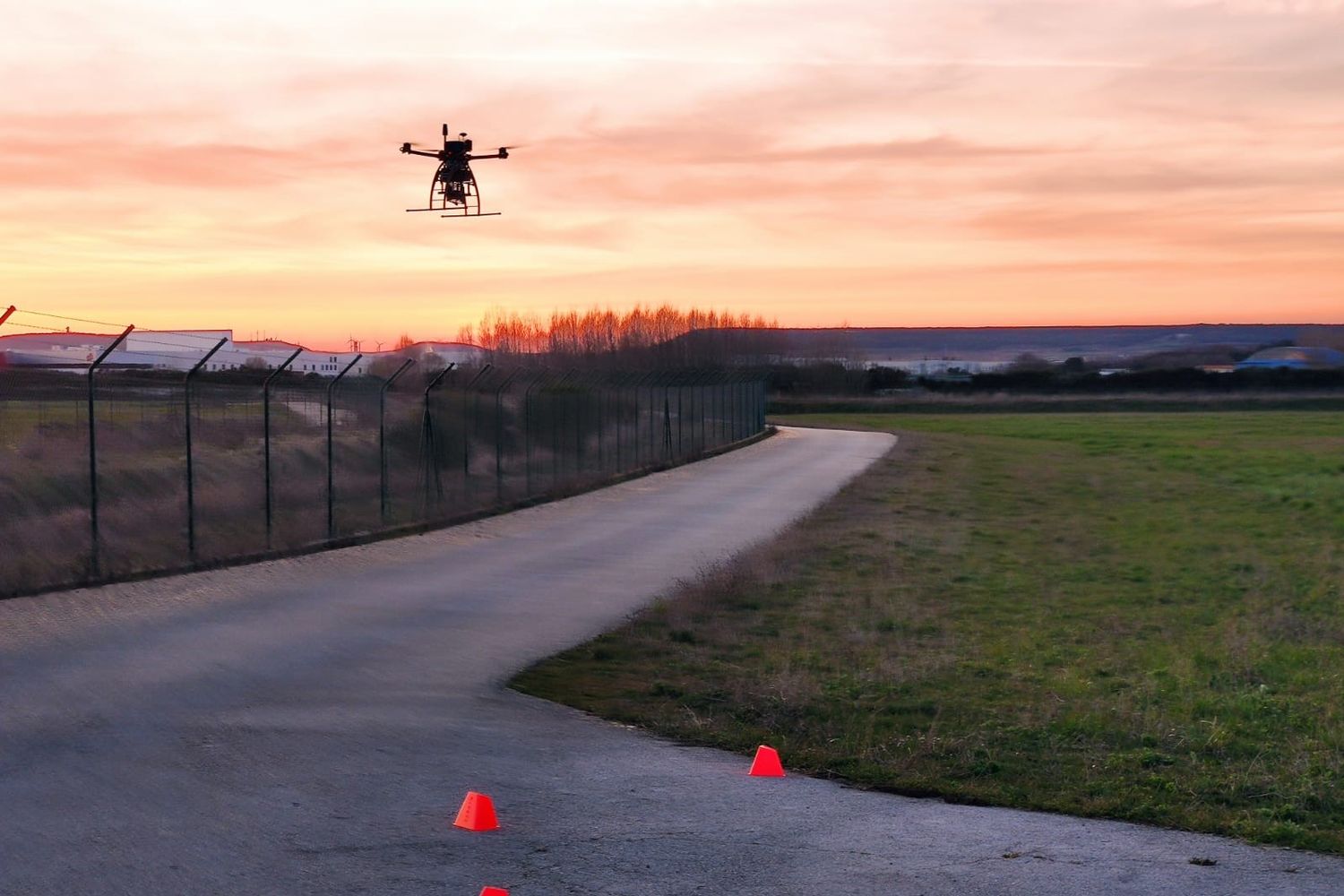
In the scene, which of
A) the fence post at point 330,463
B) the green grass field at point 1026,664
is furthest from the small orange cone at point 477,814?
the fence post at point 330,463

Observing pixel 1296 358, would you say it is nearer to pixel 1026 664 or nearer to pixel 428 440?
pixel 428 440

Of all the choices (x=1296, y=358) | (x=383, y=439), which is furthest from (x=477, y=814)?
(x=1296, y=358)

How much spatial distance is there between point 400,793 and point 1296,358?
116432 mm

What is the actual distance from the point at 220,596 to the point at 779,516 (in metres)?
10.8

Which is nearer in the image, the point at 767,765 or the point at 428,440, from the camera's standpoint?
the point at 767,765

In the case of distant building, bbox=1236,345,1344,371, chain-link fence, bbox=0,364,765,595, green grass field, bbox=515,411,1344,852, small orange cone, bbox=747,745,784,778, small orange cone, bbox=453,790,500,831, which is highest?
distant building, bbox=1236,345,1344,371

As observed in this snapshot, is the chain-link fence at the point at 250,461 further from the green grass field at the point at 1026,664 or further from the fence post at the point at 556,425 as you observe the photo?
the green grass field at the point at 1026,664

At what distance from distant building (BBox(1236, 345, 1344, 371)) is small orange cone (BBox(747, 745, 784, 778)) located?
99.2 m

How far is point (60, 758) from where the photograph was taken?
735 cm

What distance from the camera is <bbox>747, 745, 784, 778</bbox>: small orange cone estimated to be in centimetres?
733

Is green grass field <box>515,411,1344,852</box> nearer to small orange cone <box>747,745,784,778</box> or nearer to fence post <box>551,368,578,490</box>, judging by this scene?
small orange cone <box>747,745,784,778</box>

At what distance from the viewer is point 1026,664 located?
424 inches

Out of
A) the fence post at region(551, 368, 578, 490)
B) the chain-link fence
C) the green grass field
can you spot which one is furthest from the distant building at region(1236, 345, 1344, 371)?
the green grass field

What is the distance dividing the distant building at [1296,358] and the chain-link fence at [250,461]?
8376 cm
